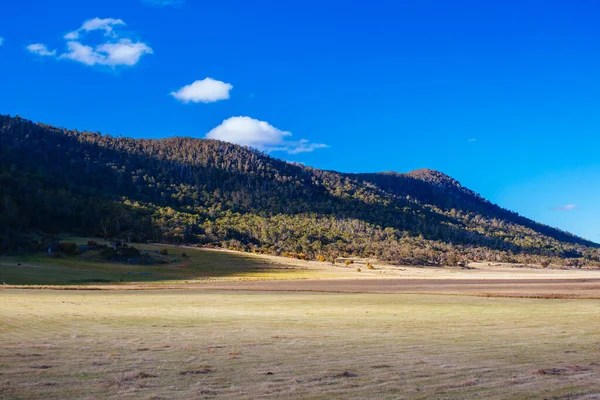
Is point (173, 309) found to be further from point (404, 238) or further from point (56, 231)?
point (404, 238)

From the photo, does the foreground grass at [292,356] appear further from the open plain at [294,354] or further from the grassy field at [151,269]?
the grassy field at [151,269]

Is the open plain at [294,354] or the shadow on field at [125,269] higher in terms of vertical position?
the open plain at [294,354]

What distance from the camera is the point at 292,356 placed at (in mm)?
13188

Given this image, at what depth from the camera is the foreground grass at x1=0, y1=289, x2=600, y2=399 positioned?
9.73 m

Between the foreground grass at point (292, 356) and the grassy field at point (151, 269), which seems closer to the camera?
the foreground grass at point (292, 356)

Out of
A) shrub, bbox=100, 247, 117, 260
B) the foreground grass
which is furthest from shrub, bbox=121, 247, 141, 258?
the foreground grass

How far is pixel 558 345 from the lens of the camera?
15789 mm

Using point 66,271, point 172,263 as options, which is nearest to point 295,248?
point 172,263

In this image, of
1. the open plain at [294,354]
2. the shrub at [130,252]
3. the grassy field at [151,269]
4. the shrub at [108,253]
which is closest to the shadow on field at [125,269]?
the grassy field at [151,269]

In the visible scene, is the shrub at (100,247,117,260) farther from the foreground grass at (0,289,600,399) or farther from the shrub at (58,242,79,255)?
the foreground grass at (0,289,600,399)

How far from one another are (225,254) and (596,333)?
293 feet

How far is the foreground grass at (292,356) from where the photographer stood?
383 inches

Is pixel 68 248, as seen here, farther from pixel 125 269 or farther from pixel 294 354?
→ pixel 294 354

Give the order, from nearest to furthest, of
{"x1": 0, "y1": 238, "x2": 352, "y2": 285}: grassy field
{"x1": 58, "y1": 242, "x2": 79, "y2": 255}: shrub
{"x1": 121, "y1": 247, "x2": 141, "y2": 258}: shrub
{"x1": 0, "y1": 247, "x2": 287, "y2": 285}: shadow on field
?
{"x1": 0, "y1": 247, "x2": 287, "y2": 285}: shadow on field < {"x1": 0, "y1": 238, "x2": 352, "y2": 285}: grassy field < {"x1": 58, "y1": 242, "x2": 79, "y2": 255}: shrub < {"x1": 121, "y1": 247, "x2": 141, "y2": 258}: shrub
